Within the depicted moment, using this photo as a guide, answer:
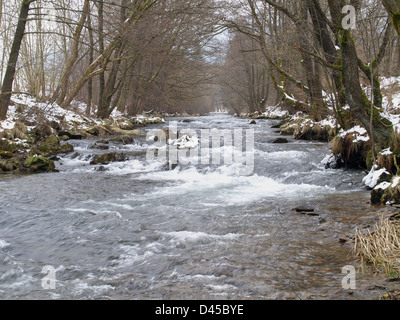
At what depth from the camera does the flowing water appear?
3.20m

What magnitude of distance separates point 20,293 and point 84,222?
2.22 meters

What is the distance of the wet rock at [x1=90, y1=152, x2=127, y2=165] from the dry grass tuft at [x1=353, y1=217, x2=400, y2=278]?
8.68 meters

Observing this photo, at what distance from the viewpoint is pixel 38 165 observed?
977cm

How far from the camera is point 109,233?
15.9 feet

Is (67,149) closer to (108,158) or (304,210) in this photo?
→ (108,158)

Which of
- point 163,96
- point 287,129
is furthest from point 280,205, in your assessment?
point 163,96

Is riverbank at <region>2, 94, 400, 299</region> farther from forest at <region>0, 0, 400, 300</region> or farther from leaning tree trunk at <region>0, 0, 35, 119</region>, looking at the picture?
leaning tree trunk at <region>0, 0, 35, 119</region>

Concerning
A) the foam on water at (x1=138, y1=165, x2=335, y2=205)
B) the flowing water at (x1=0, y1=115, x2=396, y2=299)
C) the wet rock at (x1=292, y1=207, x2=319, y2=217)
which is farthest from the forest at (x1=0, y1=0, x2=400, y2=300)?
the wet rock at (x1=292, y1=207, x2=319, y2=217)

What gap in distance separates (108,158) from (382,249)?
9.23 metres

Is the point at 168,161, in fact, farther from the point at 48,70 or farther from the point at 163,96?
the point at 163,96

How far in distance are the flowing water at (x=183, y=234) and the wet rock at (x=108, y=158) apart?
1.84 m

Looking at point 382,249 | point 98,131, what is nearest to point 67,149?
point 98,131

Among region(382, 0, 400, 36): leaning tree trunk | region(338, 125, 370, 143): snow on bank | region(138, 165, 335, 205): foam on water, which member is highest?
region(382, 0, 400, 36): leaning tree trunk

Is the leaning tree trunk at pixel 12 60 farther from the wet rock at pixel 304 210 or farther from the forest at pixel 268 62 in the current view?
the wet rock at pixel 304 210
